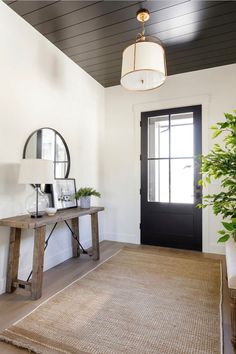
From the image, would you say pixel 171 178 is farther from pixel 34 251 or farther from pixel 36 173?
pixel 34 251

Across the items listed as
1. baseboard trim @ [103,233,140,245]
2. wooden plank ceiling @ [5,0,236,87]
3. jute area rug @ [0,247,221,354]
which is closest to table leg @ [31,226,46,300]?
jute area rug @ [0,247,221,354]

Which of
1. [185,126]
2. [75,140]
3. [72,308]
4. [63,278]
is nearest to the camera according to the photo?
[72,308]

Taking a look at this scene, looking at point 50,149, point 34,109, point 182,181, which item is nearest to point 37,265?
point 50,149

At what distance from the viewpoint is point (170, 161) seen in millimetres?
3637

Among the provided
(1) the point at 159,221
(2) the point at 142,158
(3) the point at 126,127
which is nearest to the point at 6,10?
(3) the point at 126,127

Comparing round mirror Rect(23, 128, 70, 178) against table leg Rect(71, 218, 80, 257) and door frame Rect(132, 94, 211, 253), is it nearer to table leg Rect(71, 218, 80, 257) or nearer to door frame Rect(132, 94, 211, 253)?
table leg Rect(71, 218, 80, 257)

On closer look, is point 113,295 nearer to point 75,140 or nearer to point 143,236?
point 143,236

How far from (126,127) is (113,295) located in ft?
8.74

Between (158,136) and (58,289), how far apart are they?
2606 millimetres

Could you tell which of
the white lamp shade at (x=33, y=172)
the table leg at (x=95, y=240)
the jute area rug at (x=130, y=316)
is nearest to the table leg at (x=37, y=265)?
the jute area rug at (x=130, y=316)

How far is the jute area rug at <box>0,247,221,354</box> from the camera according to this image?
1.49 meters

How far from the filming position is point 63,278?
2.50 meters

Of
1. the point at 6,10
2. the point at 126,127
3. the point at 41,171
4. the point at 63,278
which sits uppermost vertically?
the point at 6,10

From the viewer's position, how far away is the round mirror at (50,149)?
2.55 m
